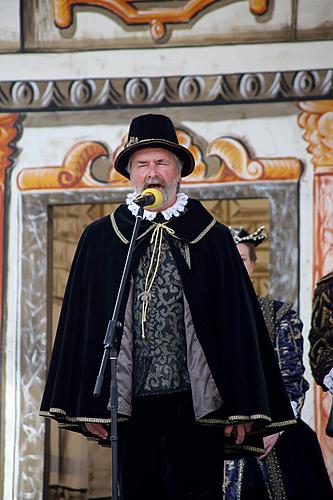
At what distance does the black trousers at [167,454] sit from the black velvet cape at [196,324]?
10 cm

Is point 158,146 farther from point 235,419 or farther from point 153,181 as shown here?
point 235,419

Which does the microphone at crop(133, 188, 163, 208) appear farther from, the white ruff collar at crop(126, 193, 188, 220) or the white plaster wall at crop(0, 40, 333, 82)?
the white plaster wall at crop(0, 40, 333, 82)

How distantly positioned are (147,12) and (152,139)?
320 cm

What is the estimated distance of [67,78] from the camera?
8.91 meters

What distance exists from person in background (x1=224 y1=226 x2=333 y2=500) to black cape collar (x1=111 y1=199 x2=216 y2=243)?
1509mm

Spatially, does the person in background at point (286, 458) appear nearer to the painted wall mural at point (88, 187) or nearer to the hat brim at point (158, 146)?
the painted wall mural at point (88, 187)

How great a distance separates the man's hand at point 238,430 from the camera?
18.6 ft

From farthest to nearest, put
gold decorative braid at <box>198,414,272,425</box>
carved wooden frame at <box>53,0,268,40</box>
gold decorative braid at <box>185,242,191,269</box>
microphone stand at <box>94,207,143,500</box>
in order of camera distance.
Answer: carved wooden frame at <box>53,0,268,40</box>
gold decorative braid at <box>185,242,191,269</box>
gold decorative braid at <box>198,414,272,425</box>
microphone stand at <box>94,207,143,500</box>

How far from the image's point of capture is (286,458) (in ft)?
23.5

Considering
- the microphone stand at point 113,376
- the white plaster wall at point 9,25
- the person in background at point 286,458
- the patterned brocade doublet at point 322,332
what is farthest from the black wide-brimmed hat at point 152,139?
the white plaster wall at point 9,25

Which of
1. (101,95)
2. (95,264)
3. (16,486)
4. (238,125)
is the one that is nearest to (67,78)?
(101,95)

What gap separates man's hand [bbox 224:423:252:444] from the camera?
18.6ft

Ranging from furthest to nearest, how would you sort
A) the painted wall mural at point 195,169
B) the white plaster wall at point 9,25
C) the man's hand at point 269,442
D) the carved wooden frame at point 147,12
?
the white plaster wall at point 9,25
the carved wooden frame at point 147,12
the painted wall mural at point 195,169
the man's hand at point 269,442

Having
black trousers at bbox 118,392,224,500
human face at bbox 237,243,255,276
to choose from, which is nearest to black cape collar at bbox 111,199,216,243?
black trousers at bbox 118,392,224,500
